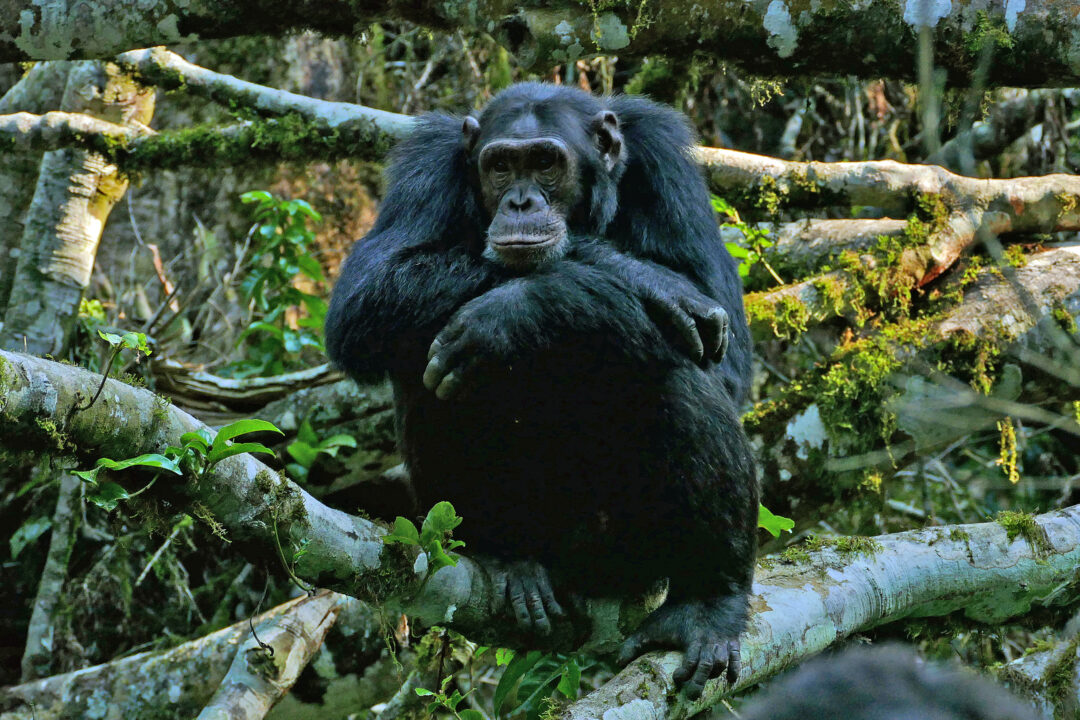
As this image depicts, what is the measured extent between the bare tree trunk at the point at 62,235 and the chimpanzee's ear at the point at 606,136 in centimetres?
351

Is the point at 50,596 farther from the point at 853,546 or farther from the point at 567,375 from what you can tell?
the point at 853,546

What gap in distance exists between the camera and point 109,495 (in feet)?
7.88

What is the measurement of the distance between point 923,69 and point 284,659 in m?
3.83

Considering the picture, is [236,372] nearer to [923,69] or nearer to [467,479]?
[467,479]

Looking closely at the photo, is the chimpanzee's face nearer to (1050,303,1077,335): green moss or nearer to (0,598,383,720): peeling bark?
(0,598,383,720): peeling bark

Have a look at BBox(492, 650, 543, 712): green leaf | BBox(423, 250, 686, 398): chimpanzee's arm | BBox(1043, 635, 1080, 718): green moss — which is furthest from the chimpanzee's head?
BBox(1043, 635, 1080, 718): green moss

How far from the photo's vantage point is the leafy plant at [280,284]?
22.2 ft

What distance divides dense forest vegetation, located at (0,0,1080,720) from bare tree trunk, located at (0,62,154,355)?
0.8 inches

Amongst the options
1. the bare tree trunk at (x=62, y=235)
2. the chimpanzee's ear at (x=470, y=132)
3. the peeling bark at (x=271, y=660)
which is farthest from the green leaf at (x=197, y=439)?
the bare tree trunk at (x=62, y=235)

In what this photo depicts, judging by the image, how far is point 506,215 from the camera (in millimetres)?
4367

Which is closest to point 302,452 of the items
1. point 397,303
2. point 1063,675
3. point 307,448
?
point 307,448

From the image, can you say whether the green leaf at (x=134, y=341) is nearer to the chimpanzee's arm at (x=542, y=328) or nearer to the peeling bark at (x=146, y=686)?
the chimpanzee's arm at (x=542, y=328)

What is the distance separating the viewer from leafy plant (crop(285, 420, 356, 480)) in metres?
5.88

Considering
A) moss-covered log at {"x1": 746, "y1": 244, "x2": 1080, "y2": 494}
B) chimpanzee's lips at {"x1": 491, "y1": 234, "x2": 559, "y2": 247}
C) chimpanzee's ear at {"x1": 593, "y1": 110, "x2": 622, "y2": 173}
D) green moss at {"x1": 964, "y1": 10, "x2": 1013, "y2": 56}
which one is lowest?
moss-covered log at {"x1": 746, "y1": 244, "x2": 1080, "y2": 494}
